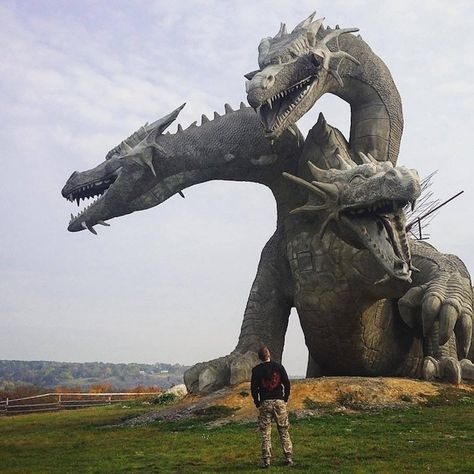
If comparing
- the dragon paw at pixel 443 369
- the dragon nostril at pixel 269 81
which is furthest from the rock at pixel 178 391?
the dragon nostril at pixel 269 81

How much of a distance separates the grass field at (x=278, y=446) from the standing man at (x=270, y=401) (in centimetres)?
18

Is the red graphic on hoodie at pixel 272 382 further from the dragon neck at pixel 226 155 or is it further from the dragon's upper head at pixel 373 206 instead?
the dragon neck at pixel 226 155

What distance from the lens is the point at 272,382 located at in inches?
215

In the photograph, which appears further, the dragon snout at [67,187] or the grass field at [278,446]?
the dragon snout at [67,187]

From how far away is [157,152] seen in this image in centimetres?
1016

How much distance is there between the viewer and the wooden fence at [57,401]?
739 inches

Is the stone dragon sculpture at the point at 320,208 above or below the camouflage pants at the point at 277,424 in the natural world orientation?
above

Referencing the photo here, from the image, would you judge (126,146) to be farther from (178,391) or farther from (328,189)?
(178,391)

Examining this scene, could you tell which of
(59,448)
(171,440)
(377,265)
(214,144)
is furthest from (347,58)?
(59,448)

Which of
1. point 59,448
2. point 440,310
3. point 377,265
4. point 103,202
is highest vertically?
point 103,202

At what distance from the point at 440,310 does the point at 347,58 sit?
360cm

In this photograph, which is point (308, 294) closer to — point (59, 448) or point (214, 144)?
point (214, 144)

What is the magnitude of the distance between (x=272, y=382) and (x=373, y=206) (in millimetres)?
2758

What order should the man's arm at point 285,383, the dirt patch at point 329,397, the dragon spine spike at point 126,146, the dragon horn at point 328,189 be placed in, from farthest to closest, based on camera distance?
the dragon spine spike at point 126,146 < the dirt patch at point 329,397 < the dragon horn at point 328,189 < the man's arm at point 285,383
